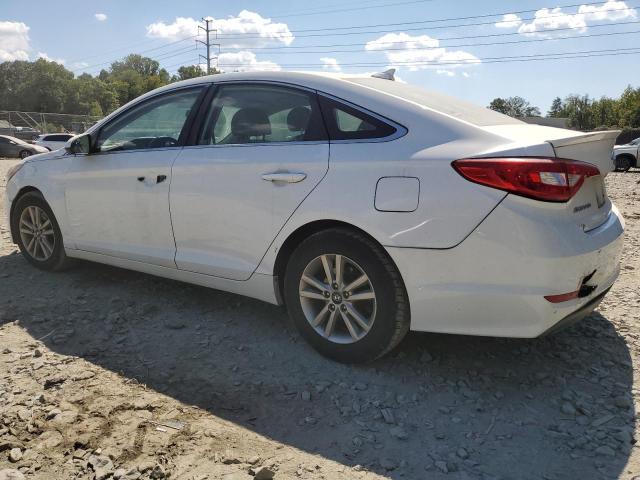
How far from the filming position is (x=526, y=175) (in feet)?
8.64

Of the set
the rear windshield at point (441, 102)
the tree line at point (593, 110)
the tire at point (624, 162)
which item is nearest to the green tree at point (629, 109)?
the tree line at point (593, 110)

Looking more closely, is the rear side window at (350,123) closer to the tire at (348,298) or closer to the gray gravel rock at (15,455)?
the tire at (348,298)

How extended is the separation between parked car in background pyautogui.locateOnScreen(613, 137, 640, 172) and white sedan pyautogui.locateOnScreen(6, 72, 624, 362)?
19367mm

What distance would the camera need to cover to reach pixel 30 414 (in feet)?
9.14

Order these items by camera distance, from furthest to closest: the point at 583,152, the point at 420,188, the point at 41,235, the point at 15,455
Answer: the point at 41,235 < the point at 583,152 < the point at 420,188 < the point at 15,455

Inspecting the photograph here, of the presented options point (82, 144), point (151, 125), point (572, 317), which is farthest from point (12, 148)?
point (572, 317)

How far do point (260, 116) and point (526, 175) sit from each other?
1.74 metres

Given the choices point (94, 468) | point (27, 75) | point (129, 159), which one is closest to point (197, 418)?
point (94, 468)

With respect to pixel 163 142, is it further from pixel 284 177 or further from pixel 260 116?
pixel 284 177

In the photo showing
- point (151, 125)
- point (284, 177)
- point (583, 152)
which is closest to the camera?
point (583, 152)

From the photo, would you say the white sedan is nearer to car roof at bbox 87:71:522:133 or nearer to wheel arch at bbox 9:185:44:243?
car roof at bbox 87:71:522:133

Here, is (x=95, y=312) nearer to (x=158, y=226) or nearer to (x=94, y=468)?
(x=158, y=226)

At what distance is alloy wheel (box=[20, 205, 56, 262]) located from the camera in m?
4.89

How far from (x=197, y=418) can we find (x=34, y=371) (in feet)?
3.74
